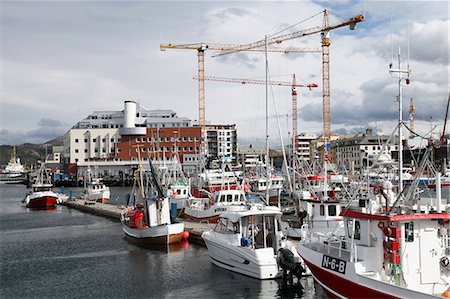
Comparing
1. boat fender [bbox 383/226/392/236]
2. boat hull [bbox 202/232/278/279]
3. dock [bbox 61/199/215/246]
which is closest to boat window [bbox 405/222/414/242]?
boat fender [bbox 383/226/392/236]

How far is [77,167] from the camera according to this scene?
127688mm

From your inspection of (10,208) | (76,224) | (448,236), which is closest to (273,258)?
(448,236)

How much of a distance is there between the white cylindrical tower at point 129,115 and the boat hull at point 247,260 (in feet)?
330

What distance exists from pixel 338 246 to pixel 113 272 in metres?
13.1

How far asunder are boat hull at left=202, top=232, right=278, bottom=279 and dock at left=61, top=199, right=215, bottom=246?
7.59 metres

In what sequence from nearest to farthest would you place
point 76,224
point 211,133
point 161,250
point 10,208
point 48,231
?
point 161,250, point 48,231, point 76,224, point 10,208, point 211,133

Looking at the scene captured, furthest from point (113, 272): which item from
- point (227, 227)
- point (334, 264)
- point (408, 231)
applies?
point (408, 231)

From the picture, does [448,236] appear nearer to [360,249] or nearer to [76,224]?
[360,249]

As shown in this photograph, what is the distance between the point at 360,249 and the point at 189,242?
18.6 metres

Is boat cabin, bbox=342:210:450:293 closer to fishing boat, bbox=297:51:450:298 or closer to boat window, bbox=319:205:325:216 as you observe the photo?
fishing boat, bbox=297:51:450:298

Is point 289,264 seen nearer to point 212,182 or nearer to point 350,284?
point 350,284

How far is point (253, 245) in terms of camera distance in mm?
23859

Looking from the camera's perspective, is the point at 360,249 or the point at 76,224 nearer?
the point at 360,249

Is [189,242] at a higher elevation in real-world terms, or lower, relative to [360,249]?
lower
